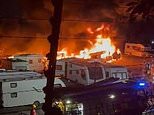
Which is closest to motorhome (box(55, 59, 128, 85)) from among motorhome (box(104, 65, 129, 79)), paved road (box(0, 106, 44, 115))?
motorhome (box(104, 65, 129, 79))

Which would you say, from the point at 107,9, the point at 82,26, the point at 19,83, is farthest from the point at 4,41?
the point at 19,83

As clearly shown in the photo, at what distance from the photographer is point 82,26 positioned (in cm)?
3859

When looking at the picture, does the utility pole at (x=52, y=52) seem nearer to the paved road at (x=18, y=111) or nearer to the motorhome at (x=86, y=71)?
the paved road at (x=18, y=111)

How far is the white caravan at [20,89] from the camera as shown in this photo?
18.3m

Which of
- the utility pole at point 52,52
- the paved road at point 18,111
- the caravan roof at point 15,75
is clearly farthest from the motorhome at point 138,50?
the utility pole at point 52,52

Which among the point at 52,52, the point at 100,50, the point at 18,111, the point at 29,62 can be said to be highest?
the point at 100,50

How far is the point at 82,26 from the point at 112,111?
946 inches

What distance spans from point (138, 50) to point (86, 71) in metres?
12.3

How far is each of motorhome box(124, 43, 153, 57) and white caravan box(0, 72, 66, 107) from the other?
581 inches

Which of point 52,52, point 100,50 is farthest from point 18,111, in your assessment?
point 100,50

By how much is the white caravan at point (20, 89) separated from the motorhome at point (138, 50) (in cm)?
1476

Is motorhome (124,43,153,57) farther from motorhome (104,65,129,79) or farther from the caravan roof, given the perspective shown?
the caravan roof

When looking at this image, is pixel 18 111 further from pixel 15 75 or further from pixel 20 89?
pixel 15 75

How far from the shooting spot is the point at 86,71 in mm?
22312
